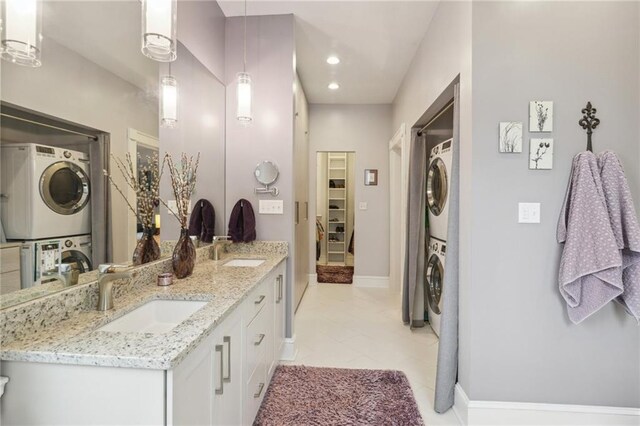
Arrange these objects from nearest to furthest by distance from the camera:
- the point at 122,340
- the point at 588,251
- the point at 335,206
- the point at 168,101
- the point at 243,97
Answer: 1. the point at 122,340
2. the point at 588,251
3. the point at 168,101
4. the point at 243,97
5. the point at 335,206

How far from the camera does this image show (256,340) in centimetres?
167

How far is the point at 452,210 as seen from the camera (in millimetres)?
1907

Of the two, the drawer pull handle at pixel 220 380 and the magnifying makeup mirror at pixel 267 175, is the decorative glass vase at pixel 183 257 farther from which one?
the magnifying makeup mirror at pixel 267 175

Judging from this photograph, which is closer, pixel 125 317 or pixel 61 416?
pixel 61 416

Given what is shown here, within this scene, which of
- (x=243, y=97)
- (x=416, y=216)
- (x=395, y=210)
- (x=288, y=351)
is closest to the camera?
(x=243, y=97)

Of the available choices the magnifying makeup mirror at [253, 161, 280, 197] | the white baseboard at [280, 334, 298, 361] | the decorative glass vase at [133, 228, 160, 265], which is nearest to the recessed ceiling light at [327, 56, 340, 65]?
the magnifying makeup mirror at [253, 161, 280, 197]

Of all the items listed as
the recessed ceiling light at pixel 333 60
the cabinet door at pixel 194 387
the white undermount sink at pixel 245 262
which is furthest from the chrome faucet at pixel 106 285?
the recessed ceiling light at pixel 333 60

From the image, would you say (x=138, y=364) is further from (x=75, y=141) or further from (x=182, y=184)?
(x=182, y=184)

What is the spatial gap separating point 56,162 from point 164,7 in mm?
731

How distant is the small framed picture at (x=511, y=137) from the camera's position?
1667mm

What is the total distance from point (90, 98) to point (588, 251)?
237 cm

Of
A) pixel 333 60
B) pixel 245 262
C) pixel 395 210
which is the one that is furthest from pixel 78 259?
pixel 395 210

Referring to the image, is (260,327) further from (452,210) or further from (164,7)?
(164,7)

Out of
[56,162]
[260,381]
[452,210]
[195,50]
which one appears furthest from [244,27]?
[260,381]
